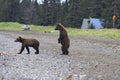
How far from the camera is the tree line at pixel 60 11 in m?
66.5

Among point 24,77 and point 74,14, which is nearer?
point 24,77

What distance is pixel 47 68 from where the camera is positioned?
15.0 m

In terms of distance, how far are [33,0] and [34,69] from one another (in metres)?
108

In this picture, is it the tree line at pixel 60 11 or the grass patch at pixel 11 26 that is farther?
the grass patch at pixel 11 26

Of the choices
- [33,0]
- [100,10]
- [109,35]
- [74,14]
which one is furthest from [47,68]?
[33,0]

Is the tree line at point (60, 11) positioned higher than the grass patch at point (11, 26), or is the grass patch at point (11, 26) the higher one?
the tree line at point (60, 11)

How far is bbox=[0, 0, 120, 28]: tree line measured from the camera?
2618 inches

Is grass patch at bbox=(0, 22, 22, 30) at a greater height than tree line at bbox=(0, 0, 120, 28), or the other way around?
tree line at bbox=(0, 0, 120, 28)

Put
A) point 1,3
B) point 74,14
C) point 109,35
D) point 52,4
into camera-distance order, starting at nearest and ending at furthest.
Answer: point 109,35
point 74,14
point 52,4
point 1,3

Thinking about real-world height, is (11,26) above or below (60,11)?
below

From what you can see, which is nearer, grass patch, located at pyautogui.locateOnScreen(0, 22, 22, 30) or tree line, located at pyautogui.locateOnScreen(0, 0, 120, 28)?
tree line, located at pyautogui.locateOnScreen(0, 0, 120, 28)

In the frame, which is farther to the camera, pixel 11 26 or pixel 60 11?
pixel 60 11

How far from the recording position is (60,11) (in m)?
91.1

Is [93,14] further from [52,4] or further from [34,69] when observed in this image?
[34,69]
